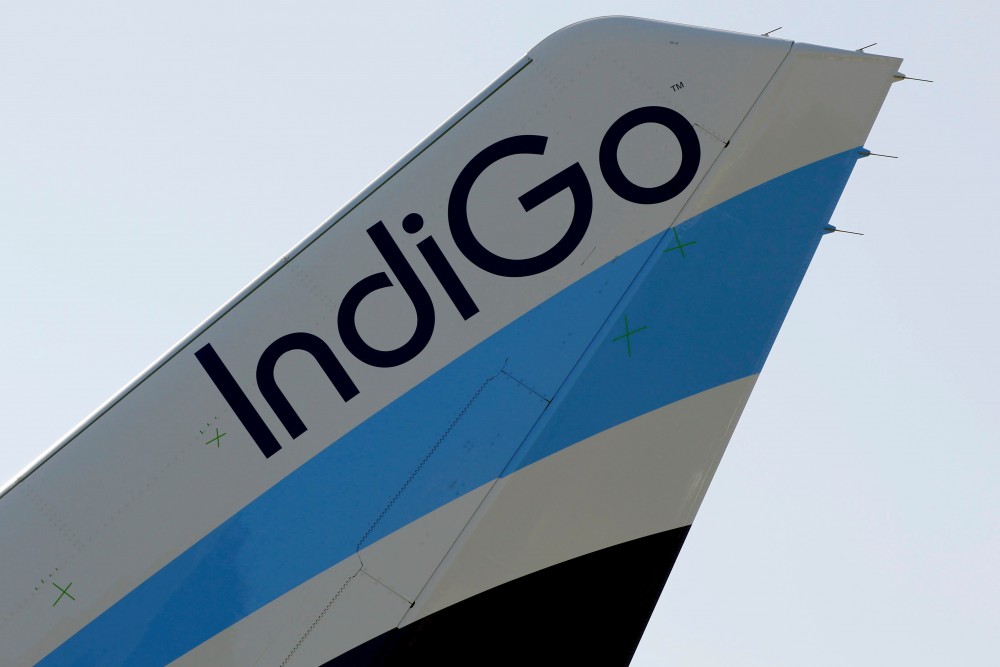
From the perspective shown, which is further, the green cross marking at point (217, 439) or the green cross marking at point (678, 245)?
the green cross marking at point (678, 245)

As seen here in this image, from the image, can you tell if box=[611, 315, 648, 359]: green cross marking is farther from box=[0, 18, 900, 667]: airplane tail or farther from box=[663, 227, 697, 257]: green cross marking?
box=[663, 227, 697, 257]: green cross marking

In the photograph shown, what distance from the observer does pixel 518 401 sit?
5.70 meters

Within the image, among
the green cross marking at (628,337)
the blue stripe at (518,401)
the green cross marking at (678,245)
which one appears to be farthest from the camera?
the green cross marking at (678,245)

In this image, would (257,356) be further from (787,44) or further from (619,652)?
(787,44)

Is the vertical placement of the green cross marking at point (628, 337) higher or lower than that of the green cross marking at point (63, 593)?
lower

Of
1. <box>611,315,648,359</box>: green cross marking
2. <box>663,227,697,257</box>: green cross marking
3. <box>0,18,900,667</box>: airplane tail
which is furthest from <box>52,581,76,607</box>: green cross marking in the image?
<box>663,227,697,257</box>: green cross marking

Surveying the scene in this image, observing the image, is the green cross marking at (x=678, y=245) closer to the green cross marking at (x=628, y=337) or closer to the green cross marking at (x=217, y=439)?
the green cross marking at (x=628, y=337)

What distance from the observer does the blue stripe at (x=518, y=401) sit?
5.42m

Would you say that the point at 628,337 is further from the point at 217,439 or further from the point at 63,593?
the point at 63,593

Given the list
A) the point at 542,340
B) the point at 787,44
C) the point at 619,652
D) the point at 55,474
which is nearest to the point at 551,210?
the point at 542,340

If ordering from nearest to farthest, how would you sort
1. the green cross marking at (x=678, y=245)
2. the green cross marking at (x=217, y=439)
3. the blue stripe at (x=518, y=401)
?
the blue stripe at (x=518, y=401) < the green cross marking at (x=217, y=439) < the green cross marking at (x=678, y=245)

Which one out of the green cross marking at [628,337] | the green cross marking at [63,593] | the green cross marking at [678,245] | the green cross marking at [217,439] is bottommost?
the green cross marking at [628,337]

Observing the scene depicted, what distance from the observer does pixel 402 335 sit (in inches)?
227

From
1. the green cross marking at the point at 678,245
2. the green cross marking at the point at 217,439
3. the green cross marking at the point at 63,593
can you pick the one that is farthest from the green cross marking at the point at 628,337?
the green cross marking at the point at 63,593
